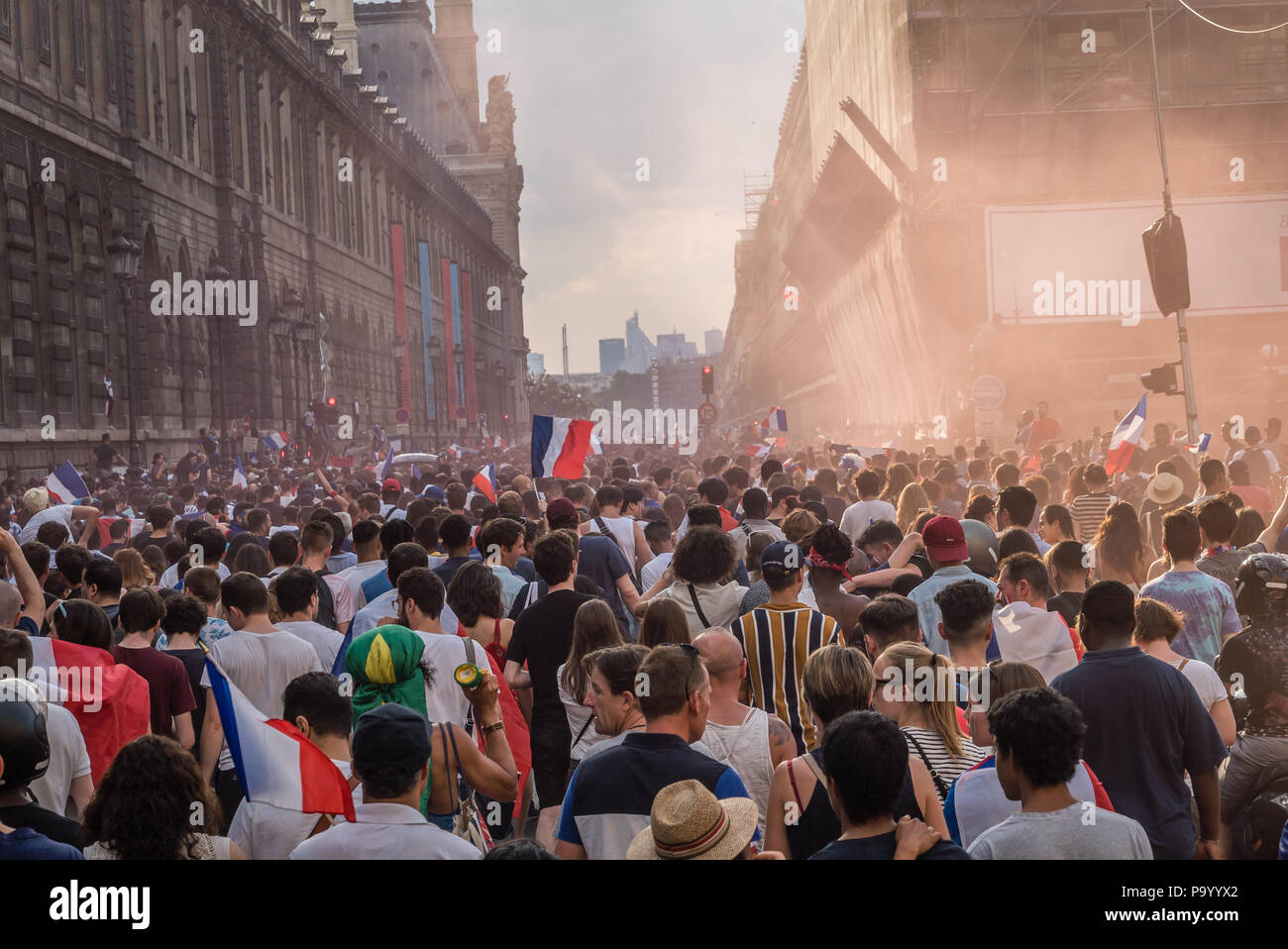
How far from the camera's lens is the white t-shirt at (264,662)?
6352mm

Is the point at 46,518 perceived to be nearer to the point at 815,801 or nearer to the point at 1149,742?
the point at 815,801

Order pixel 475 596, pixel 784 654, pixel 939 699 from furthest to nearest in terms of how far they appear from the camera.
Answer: pixel 475 596 < pixel 784 654 < pixel 939 699

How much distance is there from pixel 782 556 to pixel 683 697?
1.75 metres

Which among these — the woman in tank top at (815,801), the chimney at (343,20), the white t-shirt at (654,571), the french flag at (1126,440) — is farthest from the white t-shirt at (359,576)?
the chimney at (343,20)

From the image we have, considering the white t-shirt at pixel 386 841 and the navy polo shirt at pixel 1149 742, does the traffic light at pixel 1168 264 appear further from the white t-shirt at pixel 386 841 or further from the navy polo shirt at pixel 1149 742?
the white t-shirt at pixel 386 841

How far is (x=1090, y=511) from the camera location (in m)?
11.7

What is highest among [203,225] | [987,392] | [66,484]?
[203,225]

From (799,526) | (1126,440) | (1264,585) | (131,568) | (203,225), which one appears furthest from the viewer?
(203,225)

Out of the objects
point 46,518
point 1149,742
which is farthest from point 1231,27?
point 1149,742

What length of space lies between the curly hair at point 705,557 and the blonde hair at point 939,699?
1992 mm

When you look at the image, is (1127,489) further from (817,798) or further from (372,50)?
(372,50)
